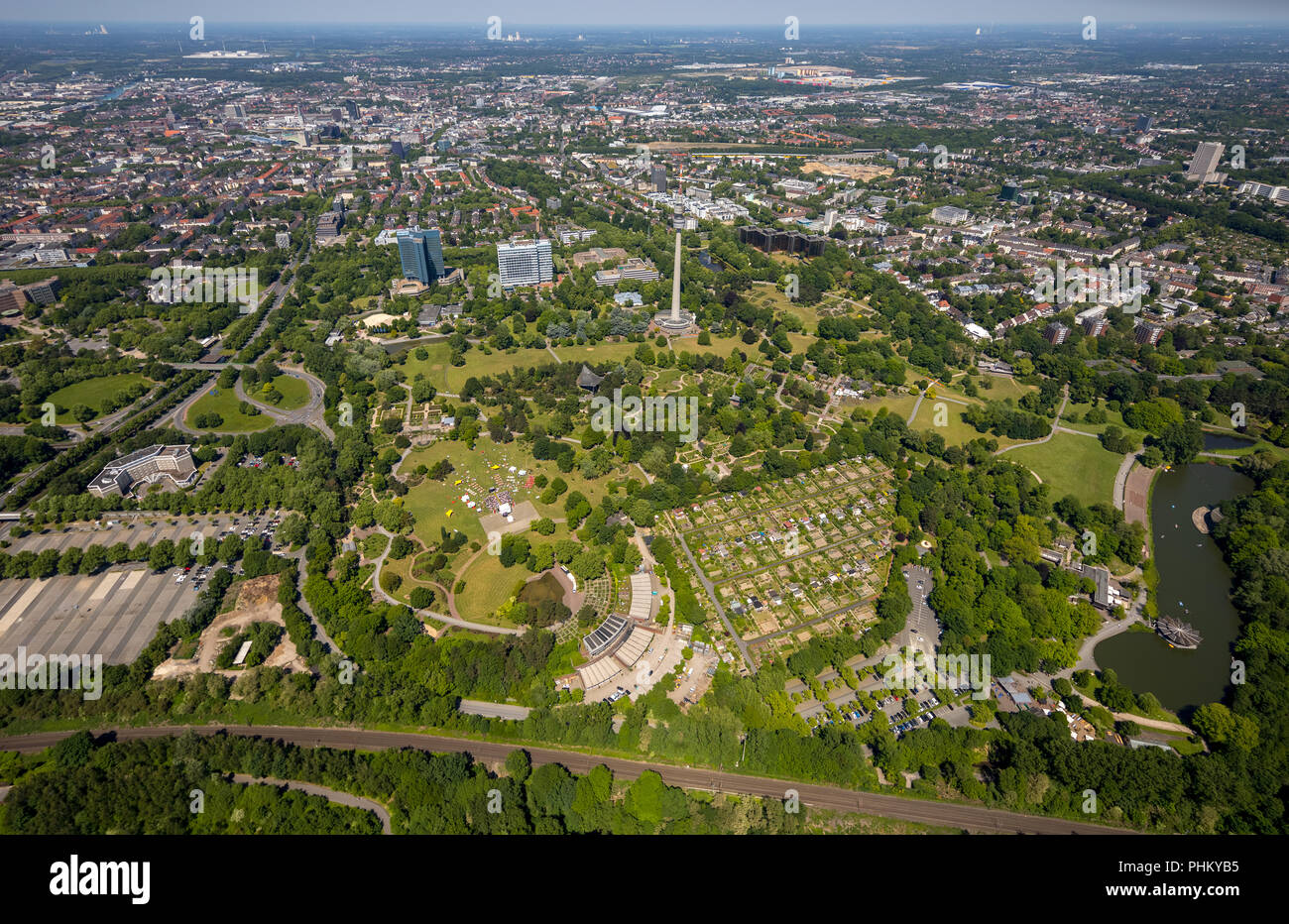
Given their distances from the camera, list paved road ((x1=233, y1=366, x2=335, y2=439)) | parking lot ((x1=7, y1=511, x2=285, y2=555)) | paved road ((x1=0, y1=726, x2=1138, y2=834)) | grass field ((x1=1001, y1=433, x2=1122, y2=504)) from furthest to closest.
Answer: paved road ((x1=233, y1=366, x2=335, y2=439)), grass field ((x1=1001, y1=433, x2=1122, y2=504)), parking lot ((x1=7, y1=511, x2=285, y2=555)), paved road ((x1=0, y1=726, x2=1138, y2=834))

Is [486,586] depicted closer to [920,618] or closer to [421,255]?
[920,618]

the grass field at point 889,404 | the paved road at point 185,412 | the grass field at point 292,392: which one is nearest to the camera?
the paved road at point 185,412

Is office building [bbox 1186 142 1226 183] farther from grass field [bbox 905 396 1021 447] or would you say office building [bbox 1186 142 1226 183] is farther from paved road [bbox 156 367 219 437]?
paved road [bbox 156 367 219 437]

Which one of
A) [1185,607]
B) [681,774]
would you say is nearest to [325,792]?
[681,774]

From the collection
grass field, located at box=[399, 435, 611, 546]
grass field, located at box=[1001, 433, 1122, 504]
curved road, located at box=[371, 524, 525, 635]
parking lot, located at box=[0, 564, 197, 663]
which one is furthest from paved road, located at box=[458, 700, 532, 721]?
grass field, located at box=[1001, 433, 1122, 504]

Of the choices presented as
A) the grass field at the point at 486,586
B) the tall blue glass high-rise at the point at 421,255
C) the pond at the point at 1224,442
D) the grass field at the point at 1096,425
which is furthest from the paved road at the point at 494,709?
the tall blue glass high-rise at the point at 421,255

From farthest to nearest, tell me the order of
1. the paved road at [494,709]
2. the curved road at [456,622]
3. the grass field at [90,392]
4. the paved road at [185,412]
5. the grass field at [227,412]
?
the grass field at [90,392] → the grass field at [227,412] → the paved road at [185,412] → the curved road at [456,622] → the paved road at [494,709]

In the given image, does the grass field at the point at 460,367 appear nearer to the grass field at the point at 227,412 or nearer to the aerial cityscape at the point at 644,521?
the aerial cityscape at the point at 644,521
